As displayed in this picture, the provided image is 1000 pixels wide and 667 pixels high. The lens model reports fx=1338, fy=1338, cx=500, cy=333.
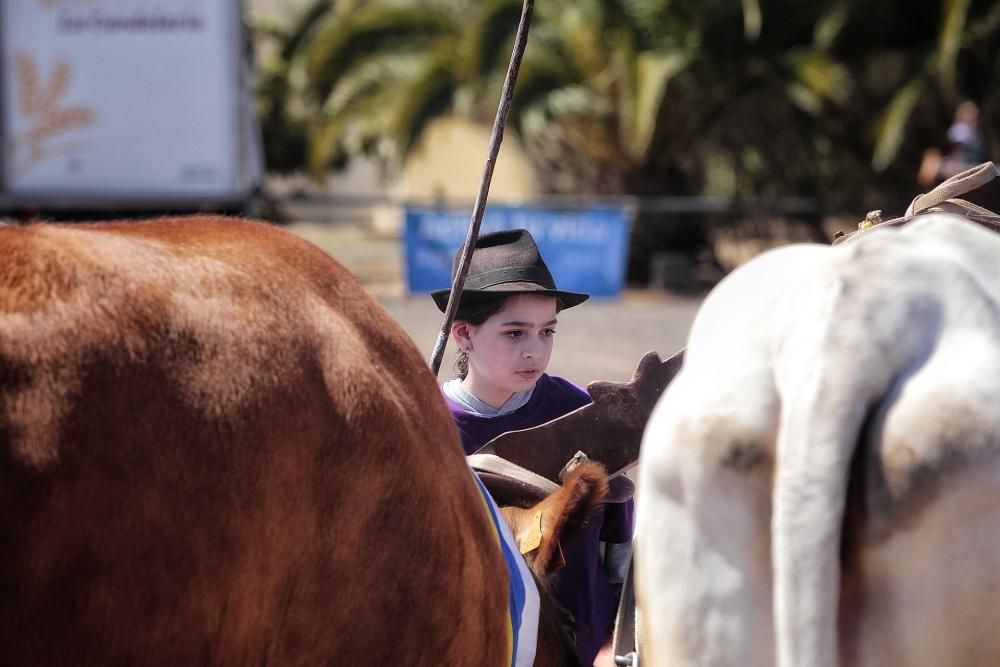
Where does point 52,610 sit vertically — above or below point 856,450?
below

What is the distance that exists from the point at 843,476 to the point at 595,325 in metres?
12.2

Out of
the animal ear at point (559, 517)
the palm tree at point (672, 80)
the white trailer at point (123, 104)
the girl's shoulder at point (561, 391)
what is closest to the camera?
the animal ear at point (559, 517)

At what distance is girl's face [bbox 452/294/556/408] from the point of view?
3.23m

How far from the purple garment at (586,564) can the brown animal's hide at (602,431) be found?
13 centimetres

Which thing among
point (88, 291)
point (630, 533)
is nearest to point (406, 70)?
point (630, 533)

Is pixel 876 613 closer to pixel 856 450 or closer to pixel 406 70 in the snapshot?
pixel 856 450

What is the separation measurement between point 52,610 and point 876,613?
93cm

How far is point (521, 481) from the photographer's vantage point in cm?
270

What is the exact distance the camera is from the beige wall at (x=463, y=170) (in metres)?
23.3

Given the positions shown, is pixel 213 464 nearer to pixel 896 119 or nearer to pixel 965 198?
pixel 965 198

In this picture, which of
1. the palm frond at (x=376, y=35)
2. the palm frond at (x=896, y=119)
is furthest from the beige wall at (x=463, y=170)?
the palm frond at (x=896, y=119)

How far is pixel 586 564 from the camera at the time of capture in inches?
115

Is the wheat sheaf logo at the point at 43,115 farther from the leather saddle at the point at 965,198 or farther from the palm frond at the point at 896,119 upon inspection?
the leather saddle at the point at 965,198

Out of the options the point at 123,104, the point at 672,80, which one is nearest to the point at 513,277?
the point at 123,104
